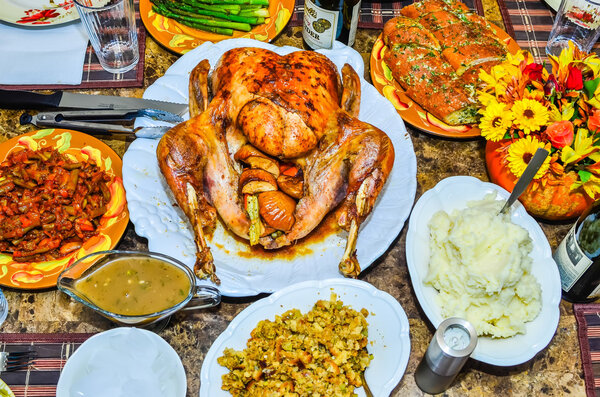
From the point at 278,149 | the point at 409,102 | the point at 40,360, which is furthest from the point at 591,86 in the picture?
the point at 40,360

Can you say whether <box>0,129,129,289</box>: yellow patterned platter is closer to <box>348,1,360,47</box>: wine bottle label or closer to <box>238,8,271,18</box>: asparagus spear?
<box>238,8,271,18</box>: asparagus spear

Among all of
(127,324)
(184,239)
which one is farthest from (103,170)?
(127,324)

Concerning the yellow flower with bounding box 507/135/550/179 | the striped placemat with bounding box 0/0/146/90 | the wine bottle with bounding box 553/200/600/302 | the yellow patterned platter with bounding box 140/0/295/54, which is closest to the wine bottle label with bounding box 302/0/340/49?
the yellow patterned platter with bounding box 140/0/295/54

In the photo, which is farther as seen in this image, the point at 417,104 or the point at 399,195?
the point at 417,104

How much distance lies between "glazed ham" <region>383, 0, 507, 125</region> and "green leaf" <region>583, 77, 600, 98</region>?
0.43 meters

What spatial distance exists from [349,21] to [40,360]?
1868mm

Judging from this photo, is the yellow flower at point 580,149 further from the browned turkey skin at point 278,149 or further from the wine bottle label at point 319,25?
the wine bottle label at point 319,25

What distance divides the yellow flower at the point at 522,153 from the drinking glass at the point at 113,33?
1730mm

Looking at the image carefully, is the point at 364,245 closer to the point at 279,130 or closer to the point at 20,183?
the point at 279,130

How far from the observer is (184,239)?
2068mm

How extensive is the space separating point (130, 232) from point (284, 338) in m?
0.82

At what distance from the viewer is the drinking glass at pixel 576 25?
2592 millimetres

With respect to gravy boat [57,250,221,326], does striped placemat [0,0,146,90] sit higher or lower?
higher

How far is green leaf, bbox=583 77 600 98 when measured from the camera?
6.45ft
